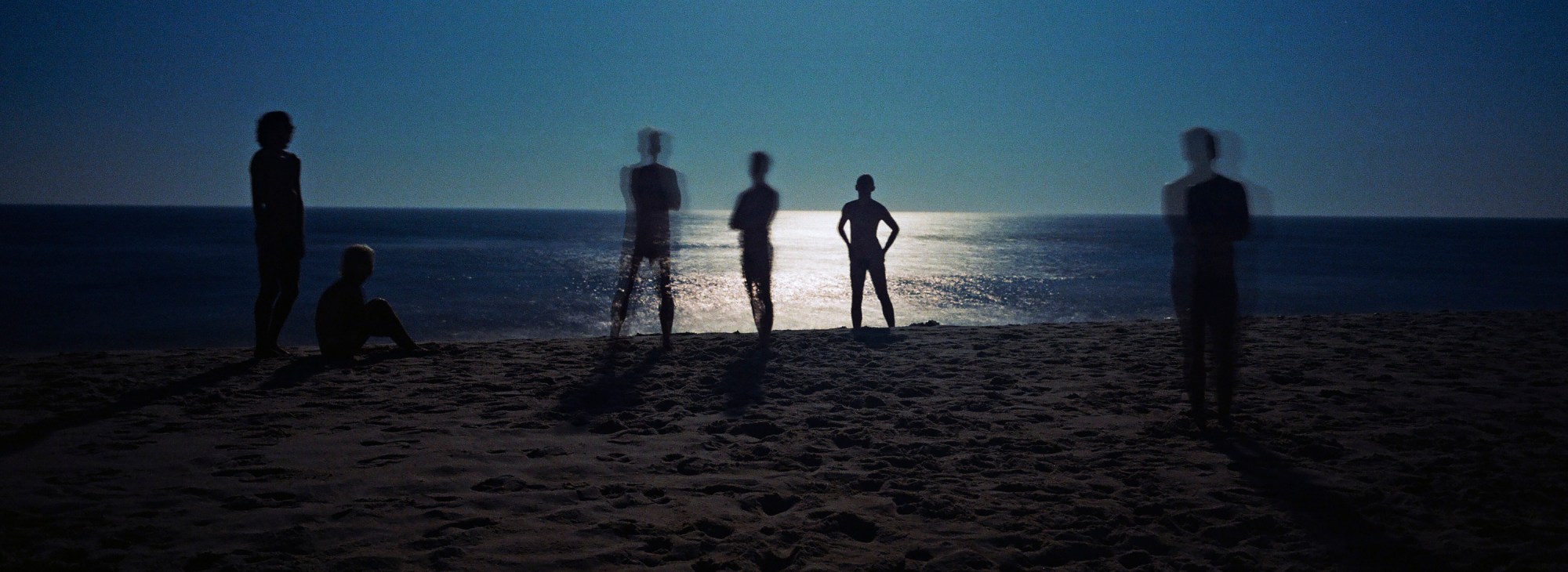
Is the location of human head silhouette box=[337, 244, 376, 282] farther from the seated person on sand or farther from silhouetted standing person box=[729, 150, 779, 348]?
silhouetted standing person box=[729, 150, 779, 348]

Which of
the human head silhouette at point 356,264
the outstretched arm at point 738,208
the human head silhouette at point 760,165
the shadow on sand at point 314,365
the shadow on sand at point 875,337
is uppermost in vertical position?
the human head silhouette at point 760,165

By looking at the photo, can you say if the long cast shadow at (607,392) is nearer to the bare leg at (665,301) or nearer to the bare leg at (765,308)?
the bare leg at (665,301)

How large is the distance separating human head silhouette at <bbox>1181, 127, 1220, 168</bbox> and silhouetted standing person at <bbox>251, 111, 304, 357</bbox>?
6097mm

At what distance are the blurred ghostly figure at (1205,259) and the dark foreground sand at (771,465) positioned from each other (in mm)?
344

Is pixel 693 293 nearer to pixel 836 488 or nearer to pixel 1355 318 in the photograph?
pixel 1355 318

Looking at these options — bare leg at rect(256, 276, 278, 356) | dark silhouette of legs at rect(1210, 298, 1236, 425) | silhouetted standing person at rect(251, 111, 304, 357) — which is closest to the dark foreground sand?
dark silhouette of legs at rect(1210, 298, 1236, 425)

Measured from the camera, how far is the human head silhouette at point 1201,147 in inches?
163

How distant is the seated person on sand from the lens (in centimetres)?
615

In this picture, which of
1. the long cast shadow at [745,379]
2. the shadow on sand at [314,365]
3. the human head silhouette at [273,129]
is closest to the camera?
the long cast shadow at [745,379]

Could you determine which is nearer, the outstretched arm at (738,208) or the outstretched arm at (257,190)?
A: the outstretched arm at (257,190)

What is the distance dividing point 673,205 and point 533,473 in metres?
3.38

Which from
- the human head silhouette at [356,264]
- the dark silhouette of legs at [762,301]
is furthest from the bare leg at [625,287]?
the human head silhouette at [356,264]

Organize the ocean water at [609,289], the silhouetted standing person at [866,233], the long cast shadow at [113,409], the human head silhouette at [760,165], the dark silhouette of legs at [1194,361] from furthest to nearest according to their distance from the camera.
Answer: the ocean water at [609,289] → the silhouetted standing person at [866,233] → the human head silhouette at [760,165] → the dark silhouette of legs at [1194,361] → the long cast shadow at [113,409]

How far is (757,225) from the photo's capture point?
707 cm
